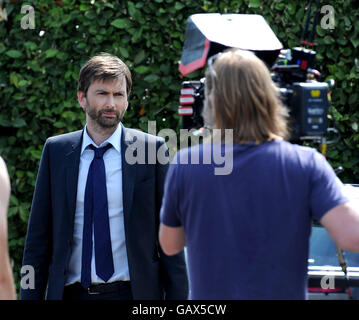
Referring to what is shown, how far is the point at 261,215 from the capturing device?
2.09 meters

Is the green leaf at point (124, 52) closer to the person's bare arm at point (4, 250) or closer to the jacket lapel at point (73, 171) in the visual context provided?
the jacket lapel at point (73, 171)

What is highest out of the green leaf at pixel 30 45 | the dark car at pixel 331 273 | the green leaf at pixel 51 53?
the green leaf at pixel 30 45

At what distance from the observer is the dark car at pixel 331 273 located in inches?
131

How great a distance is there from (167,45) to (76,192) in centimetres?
246

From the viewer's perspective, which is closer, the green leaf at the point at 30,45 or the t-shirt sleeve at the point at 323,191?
the t-shirt sleeve at the point at 323,191

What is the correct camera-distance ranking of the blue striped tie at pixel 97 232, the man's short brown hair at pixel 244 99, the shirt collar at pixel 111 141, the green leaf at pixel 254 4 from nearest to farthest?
the man's short brown hair at pixel 244 99 < the blue striped tie at pixel 97 232 < the shirt collar at pixel 111 141 < the green leaf at pixel 254 4

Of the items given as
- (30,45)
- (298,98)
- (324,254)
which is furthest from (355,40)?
(298,98)

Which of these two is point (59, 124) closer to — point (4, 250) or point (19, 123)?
point (19, 123)

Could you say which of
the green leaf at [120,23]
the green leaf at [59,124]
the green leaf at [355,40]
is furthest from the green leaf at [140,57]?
the green leaf at [355,40]

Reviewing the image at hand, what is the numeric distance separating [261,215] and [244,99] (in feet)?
1.21

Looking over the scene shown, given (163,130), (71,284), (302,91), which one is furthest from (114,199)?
(163,130)

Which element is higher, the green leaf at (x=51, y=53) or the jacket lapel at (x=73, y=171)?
the green leaf at (x=51, y=53)

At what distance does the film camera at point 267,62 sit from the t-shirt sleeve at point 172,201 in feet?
1.86

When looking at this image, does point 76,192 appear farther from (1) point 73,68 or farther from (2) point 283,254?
(1) point 73,68
